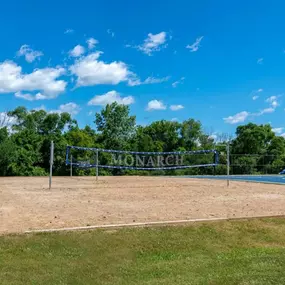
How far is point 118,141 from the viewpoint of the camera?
3675cm

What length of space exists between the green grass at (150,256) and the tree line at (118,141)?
71.0 ft

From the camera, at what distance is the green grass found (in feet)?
12.6

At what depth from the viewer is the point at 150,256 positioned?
4.55m

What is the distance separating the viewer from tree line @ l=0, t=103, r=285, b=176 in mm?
28750

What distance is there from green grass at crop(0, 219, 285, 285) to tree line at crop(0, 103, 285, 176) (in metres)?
21.6

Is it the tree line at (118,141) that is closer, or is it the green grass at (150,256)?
the green grass at (150,256)

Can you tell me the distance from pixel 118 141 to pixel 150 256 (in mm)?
32335

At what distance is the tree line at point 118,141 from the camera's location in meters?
28.8

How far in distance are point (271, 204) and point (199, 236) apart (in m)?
3.70

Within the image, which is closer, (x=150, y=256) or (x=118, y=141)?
(x=150, y=256)

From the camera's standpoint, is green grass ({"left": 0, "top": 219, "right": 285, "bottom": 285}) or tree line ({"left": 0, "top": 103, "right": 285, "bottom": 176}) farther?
tree line ({"left": 0, "top": 103, "right": 285, "bottom": 176})

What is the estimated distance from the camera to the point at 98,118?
39562mm

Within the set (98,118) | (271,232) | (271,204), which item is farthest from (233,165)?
(271,232)

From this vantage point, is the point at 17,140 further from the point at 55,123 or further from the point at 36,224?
the point at 36,224
